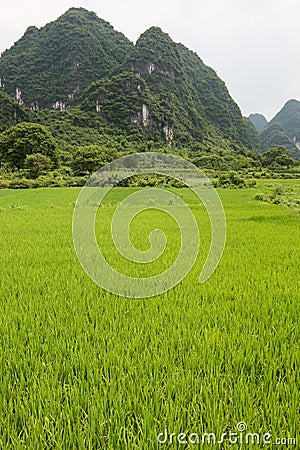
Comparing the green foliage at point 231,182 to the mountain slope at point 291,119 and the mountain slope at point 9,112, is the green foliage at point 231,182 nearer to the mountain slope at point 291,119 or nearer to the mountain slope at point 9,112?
the mountain slope at point 9,112

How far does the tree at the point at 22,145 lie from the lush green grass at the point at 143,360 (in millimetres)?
34038

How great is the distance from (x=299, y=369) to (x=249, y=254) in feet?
9.70

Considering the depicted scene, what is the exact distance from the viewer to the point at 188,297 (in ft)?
8.59

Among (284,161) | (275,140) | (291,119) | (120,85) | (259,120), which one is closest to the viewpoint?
(284,161)

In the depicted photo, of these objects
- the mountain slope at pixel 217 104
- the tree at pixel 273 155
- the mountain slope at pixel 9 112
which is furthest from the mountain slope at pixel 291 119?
the mountain slope at pixel 9 112

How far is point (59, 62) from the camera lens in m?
97.2

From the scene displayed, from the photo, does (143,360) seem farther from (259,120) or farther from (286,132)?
(259,120)

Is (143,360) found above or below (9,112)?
below

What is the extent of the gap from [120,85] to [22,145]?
47.5 metres

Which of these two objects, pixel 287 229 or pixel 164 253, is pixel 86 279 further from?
pixel 287 229

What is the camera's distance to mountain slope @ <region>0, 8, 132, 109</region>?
300 ft

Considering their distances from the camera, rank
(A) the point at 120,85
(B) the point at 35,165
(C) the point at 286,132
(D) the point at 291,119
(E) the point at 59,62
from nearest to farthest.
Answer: (B) the point at 35,165 → (A) the point at 120,85 → (E) the point at 59,62 → (C) the point at 286,132 → (D) the point at 291,119

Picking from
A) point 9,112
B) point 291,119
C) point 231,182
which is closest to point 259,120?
point 291,119

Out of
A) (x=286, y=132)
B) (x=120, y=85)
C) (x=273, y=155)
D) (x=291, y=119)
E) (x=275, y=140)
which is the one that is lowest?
(x=273, y=155)
